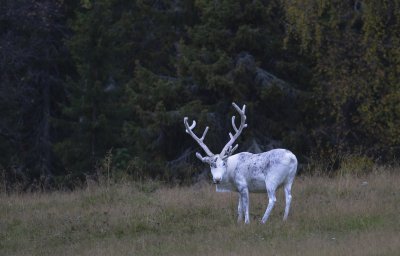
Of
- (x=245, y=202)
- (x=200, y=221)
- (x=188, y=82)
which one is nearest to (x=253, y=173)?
(x=245, y=202)

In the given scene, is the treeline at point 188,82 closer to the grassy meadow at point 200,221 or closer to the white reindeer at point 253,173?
the grassy meadow at point 200,221

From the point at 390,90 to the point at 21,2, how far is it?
35.2ft

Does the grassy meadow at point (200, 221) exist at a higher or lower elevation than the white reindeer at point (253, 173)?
lower

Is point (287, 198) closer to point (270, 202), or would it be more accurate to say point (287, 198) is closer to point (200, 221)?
point (270, 202)

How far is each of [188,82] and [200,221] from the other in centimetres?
1032

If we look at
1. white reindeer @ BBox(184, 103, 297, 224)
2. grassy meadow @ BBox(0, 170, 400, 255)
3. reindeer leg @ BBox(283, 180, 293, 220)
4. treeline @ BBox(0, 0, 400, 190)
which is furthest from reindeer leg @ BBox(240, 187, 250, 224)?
treeline @ BBox(0, 0, 400, 190)

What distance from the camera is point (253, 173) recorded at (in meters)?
13.9

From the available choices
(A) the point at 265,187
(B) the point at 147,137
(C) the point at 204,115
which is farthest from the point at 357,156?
(A) the point at 265,187

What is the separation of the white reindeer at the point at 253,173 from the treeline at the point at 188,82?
4.32 metres

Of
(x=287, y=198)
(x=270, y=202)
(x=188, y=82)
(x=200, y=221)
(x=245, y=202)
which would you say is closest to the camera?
(x=270, y=202)

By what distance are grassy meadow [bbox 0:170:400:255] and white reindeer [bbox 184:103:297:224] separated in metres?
0.43

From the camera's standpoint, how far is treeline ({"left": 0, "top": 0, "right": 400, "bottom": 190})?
846 inches

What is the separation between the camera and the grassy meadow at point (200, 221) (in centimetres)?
1239

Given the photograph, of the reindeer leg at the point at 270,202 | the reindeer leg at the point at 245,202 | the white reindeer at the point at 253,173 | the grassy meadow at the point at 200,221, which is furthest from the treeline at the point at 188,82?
the reindeer leg at the point at 270,202
